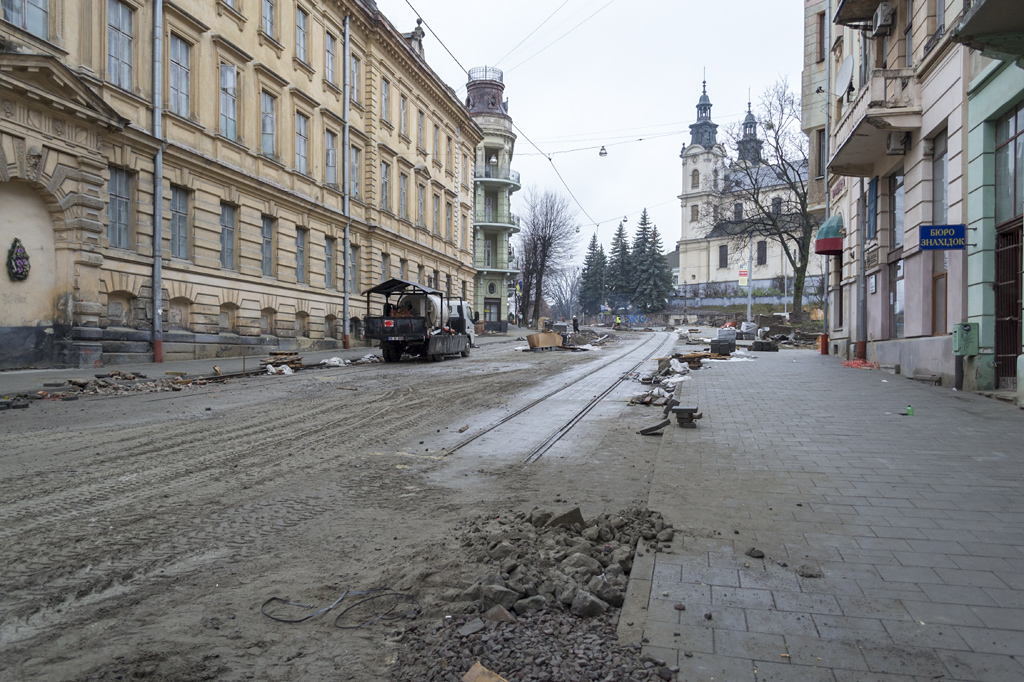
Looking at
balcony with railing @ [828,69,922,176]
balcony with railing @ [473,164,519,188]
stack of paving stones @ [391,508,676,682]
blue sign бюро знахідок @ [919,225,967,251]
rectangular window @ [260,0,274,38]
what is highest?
balcony with railing @ [473,164,519,188]

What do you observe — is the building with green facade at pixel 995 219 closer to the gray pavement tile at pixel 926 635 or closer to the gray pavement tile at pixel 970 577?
the gray pavement tile at pixel 970 577

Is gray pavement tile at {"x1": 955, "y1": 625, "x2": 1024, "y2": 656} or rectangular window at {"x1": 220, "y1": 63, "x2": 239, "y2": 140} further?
rectangular window at {"x1": 220, "y1": 63, "x2": 239, "y2": 140}

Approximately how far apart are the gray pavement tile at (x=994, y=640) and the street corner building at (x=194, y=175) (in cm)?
1830

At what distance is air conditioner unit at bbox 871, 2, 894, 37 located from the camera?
55.2 feet

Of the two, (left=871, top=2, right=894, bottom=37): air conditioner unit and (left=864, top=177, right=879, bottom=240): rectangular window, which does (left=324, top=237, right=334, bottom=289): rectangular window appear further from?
(left=871, top=2, right=894, bottom=37): air conditioner unit

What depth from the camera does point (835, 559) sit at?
3740mm

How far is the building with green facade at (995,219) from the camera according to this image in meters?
11.1

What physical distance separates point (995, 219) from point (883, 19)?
787 cm

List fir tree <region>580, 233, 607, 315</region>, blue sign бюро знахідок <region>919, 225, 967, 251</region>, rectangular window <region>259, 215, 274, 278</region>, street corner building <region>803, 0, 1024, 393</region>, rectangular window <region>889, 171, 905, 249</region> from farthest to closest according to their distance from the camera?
1. fir tree <region>580, 233, 607, 315</region>
2. rectangular window <region>259, 215, 274, 278</region>
3. rectangular window <region>889, 171, 905, 249</region>
4. blue sign бюро знахідок <region>919, 225, 967, 251</region>
5. street corner building <region>803, 0, 1024, 393</region>

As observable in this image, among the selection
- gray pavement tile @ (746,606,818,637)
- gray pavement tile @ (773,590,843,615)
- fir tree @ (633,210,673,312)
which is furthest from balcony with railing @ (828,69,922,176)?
fir tree @ (633,210,673,312)

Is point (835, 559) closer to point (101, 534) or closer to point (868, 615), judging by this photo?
point (868, 615)

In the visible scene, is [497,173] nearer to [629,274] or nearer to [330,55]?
[330,55]

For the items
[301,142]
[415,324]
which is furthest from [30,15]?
[415,324]

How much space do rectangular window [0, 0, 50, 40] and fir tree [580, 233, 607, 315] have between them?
89.6 m
